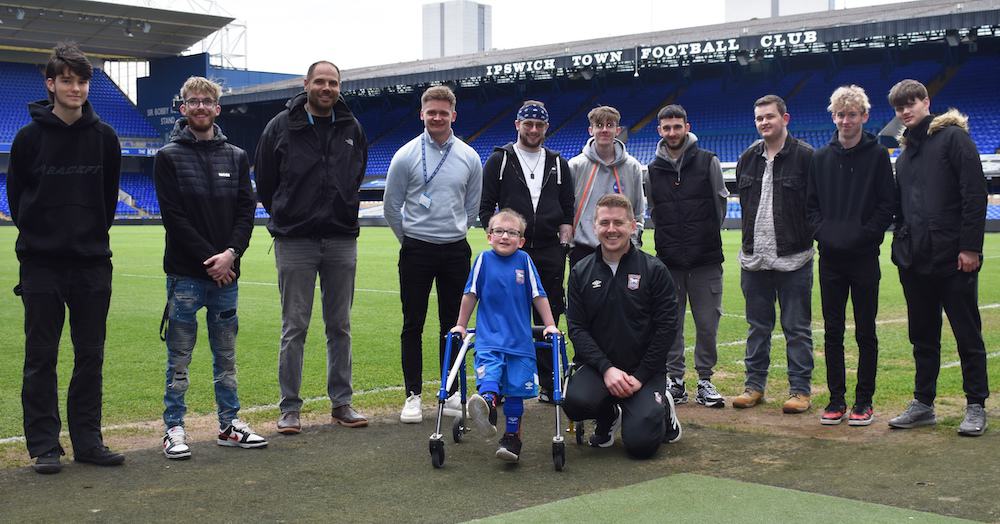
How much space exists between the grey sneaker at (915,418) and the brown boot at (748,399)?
38.4 inches

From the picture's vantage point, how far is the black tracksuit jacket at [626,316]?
585cm

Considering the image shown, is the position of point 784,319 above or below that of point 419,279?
below

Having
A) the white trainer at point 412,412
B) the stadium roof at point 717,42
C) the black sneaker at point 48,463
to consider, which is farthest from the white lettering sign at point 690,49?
the black sneaker at point 48,463

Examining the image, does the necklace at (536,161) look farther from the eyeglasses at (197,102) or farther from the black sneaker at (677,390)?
the eyeglasses at (197,102)

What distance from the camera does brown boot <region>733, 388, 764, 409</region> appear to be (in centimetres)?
690

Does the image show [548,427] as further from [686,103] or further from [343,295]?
[686,103]

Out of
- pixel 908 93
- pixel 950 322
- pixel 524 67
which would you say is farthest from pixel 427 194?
pixel 524 67

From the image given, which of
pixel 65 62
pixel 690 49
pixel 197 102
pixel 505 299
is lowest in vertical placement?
pixel 505 299

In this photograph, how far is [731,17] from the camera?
311 feet

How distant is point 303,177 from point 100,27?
52.9 m

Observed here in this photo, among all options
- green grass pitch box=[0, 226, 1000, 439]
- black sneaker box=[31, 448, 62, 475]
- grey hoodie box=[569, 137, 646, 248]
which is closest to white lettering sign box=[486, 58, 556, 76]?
green grass pitch box=[0, 226, 1000, 439]

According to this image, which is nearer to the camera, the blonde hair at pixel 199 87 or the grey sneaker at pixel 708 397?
the blonde hair at pixel 199 87

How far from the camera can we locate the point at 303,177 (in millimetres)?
6273

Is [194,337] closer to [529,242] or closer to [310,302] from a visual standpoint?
[310,302]
